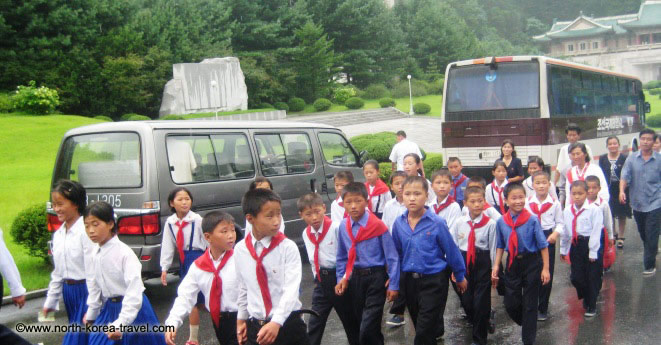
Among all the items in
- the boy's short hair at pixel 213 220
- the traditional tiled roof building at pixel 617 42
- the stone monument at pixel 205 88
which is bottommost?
the boy's short hair at pixel 213 220

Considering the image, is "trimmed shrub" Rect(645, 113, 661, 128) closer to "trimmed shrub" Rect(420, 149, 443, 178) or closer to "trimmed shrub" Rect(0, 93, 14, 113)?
"trimmed shrub" Rect(420, 149, 443, 178)

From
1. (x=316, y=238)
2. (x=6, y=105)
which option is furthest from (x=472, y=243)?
(x=6, y=105)

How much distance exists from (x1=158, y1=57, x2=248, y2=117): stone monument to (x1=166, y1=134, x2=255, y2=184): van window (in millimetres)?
22689

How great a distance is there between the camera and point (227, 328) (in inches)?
158

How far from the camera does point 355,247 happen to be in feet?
15.9

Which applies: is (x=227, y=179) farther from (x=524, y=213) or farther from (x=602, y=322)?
(x=602, y=322)

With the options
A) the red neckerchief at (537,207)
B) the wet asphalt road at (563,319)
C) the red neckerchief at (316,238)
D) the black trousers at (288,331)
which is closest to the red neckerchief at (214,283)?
the black trousers at (288,331)

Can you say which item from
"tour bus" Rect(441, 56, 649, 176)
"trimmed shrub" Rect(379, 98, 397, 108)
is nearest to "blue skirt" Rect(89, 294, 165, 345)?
"tour bus" Rect(441, 56, 649, 176)

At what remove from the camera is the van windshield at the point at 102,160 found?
6.83 meters

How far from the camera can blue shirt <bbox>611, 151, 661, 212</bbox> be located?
7887 mm

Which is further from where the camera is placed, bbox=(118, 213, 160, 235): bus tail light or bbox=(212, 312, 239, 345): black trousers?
bbox=(118, 213, 160, 235): bus tail light

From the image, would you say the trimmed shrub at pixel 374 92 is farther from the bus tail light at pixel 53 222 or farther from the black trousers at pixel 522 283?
the black trousers at pixel 522 283

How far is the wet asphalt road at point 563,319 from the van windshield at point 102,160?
4.95 ft

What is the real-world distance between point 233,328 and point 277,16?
40366mm
